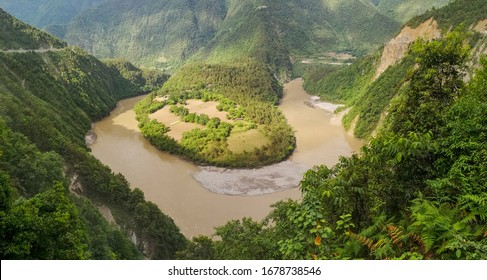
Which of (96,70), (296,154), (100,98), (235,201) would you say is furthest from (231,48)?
(235,201)

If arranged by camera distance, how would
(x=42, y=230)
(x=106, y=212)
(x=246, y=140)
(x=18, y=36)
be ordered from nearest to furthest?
1. (x=42, y=230)
2. (x=106, y=212)
3. (x=246, y=140)
4. (x=18, y=36)

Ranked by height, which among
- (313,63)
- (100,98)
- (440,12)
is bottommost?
(313,63)

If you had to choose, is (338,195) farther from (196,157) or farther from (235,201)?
(196,157)

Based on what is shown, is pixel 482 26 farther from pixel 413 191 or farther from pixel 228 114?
pixel 413 191

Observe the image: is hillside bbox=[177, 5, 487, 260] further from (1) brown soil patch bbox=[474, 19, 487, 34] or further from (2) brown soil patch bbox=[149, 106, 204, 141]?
(2) brown soil patch bbox=[149, 106, 204, 141]

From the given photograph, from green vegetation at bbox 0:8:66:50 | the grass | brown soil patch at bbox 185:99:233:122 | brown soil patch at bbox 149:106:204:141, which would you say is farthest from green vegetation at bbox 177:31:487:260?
green vegetation at bbox 0:8:66:50

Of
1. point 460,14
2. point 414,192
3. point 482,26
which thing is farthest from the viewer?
point 460,14

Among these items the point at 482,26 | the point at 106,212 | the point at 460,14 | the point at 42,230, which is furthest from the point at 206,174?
the point at 460,14
